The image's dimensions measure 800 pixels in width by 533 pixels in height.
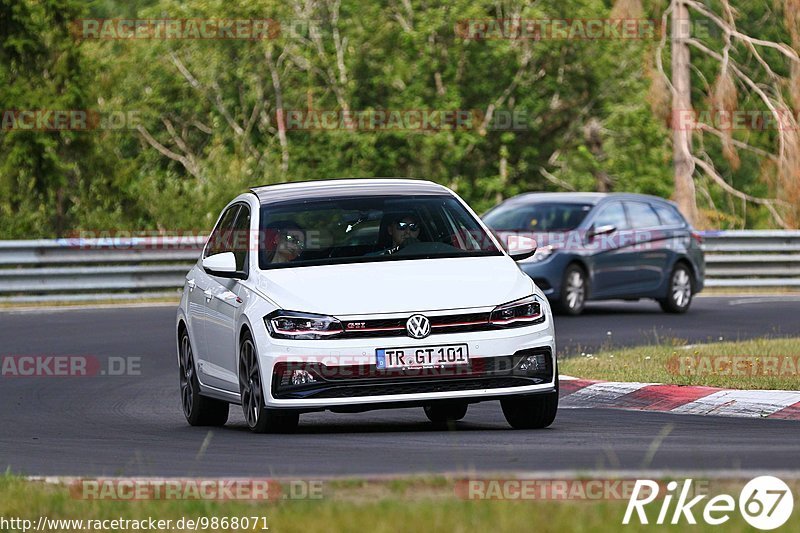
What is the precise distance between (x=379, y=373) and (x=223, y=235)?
2714mm

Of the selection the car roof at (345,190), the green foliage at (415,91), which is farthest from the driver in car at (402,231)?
the green foliage at (415,91)

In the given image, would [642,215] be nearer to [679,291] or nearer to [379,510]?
[679,291]

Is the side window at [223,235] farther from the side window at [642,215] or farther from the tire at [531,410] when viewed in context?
the side window at [642,215]

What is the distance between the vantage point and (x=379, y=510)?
6.73m

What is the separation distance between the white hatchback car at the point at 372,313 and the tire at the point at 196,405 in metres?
0.38

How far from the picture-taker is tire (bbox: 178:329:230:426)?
12.5 m

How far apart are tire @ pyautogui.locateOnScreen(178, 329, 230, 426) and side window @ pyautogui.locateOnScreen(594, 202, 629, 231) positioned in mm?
12512

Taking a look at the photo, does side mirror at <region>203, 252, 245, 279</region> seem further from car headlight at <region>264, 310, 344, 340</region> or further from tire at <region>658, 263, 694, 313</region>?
tire at <region>658, 263, 694, 313</region>

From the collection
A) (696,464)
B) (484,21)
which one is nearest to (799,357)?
(696,464)

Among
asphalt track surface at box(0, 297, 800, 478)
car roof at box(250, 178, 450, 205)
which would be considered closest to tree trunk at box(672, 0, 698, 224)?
asphalt track surface at box(0, 297, 800, 478)

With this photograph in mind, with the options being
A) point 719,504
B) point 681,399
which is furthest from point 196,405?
point 719,504

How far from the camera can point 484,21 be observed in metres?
44.4

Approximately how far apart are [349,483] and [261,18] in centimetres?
4006

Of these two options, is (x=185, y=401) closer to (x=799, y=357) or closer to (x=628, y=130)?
(x=799, y=357)
